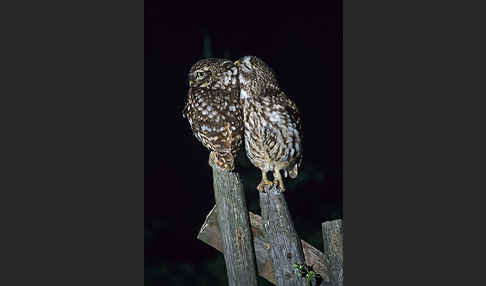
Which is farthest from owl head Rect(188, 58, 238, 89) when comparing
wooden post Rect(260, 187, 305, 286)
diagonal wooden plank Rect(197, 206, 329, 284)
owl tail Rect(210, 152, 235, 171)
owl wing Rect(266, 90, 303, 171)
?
diagonal wooden plank Rect(197, 206, 329, 284)

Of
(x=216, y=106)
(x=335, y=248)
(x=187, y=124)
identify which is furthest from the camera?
(x=187, y=124)

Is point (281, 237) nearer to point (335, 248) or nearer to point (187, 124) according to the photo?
point (335, 248)

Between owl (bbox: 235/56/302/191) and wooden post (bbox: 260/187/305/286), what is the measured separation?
8.8 inches

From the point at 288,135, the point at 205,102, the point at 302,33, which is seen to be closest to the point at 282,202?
the point at 288,135

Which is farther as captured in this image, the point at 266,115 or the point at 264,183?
the point at 264,183

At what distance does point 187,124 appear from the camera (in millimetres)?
4297

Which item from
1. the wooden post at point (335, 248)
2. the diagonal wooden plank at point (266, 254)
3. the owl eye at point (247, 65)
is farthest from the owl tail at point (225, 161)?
the wooden post at point (335, 248)

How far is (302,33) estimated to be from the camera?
13.7 feet

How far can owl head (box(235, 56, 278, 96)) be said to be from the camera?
3.85 metres

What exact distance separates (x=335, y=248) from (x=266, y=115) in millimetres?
778

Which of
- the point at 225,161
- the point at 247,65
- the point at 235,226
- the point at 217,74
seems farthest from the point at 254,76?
the point at 235,226

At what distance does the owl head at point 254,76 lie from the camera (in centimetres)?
385

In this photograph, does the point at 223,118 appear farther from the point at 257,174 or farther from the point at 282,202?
the point at 257,174

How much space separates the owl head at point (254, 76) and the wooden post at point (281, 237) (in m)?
0.53
